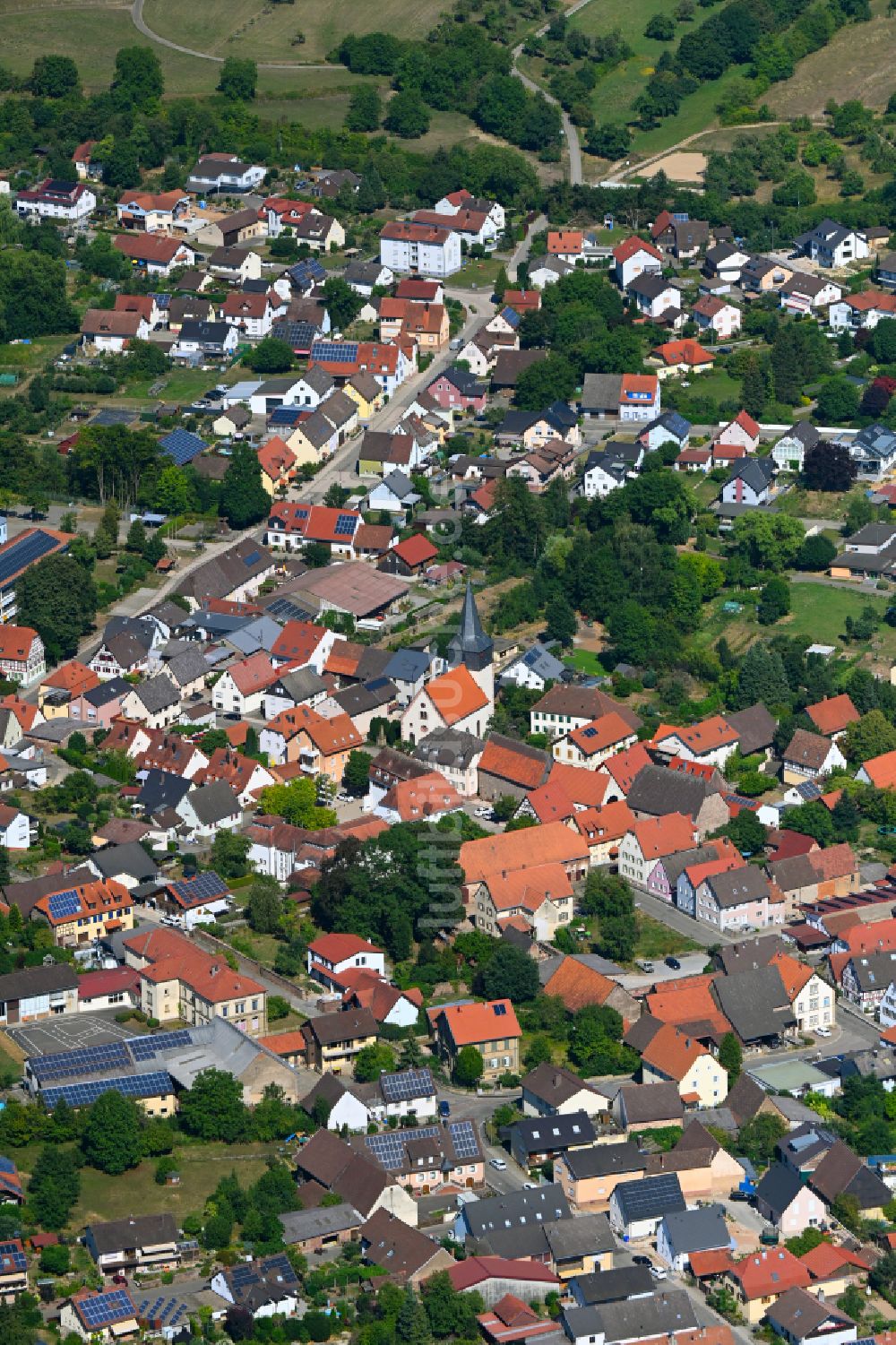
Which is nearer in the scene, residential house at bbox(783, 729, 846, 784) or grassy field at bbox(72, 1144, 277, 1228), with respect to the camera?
grassy field at bbox(72, 1144, 277, 1228)

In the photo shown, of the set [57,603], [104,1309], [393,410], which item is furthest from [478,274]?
[104,1309]

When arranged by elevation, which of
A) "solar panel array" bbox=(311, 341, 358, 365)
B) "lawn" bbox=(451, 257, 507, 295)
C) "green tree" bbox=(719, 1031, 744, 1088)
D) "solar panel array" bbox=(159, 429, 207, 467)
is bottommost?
"lawn" bbox=(451, 257, 507, 295)

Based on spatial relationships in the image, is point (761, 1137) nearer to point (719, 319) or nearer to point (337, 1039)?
point (337, 1039)

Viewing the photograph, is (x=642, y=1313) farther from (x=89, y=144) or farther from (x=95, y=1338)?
(x=89, y=144)

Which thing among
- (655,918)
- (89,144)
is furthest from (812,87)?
(655,918)

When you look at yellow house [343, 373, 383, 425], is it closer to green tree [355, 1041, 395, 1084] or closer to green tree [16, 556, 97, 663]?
green tree [16, 556, 97, 663]

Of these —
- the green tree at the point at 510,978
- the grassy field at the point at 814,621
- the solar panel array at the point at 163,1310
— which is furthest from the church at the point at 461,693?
the solar panel array at the point at 163,1310

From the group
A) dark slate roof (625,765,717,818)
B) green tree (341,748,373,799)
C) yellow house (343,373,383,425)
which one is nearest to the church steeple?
green tree (341,748,373,799)
